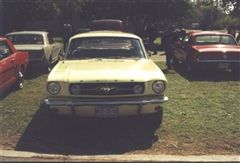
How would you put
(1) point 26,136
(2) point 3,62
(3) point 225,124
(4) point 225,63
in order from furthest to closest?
(4) point 225,63 < (2) point 3,62 < (3) point 225,124 < (1) point 26,136

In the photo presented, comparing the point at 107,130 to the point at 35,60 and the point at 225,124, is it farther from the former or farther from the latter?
the point at 35,60

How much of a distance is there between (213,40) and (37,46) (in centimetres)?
555

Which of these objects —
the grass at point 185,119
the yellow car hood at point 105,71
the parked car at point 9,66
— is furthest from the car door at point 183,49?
the yellow car hood at point 105,71

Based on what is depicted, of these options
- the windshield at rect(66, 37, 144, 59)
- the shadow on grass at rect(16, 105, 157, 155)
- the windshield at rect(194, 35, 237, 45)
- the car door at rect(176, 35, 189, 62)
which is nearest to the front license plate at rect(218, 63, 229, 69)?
the windshield at rect(194, 35, 237, 45)

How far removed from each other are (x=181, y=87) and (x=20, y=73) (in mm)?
4030

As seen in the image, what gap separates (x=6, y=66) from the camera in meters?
9.49

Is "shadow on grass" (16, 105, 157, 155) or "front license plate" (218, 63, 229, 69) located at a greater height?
"shadow on grass" (16, 105, 157, 155)

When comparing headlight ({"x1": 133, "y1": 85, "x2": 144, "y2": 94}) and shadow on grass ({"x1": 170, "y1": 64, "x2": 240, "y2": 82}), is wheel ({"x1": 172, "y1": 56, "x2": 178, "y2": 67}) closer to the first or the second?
shadow on grass ({"x1": 170, "y1": 64, "x2": 240, "y2": 82})

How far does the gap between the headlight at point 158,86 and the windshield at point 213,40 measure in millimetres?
7140

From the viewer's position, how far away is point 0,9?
3184 cm

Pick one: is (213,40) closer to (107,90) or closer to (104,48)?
(104,48)

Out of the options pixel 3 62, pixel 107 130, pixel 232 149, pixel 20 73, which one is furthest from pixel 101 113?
pixel 20 73

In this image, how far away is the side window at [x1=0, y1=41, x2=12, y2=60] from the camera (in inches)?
383

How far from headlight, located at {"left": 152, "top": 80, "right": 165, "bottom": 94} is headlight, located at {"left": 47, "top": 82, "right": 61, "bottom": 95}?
1498mm
